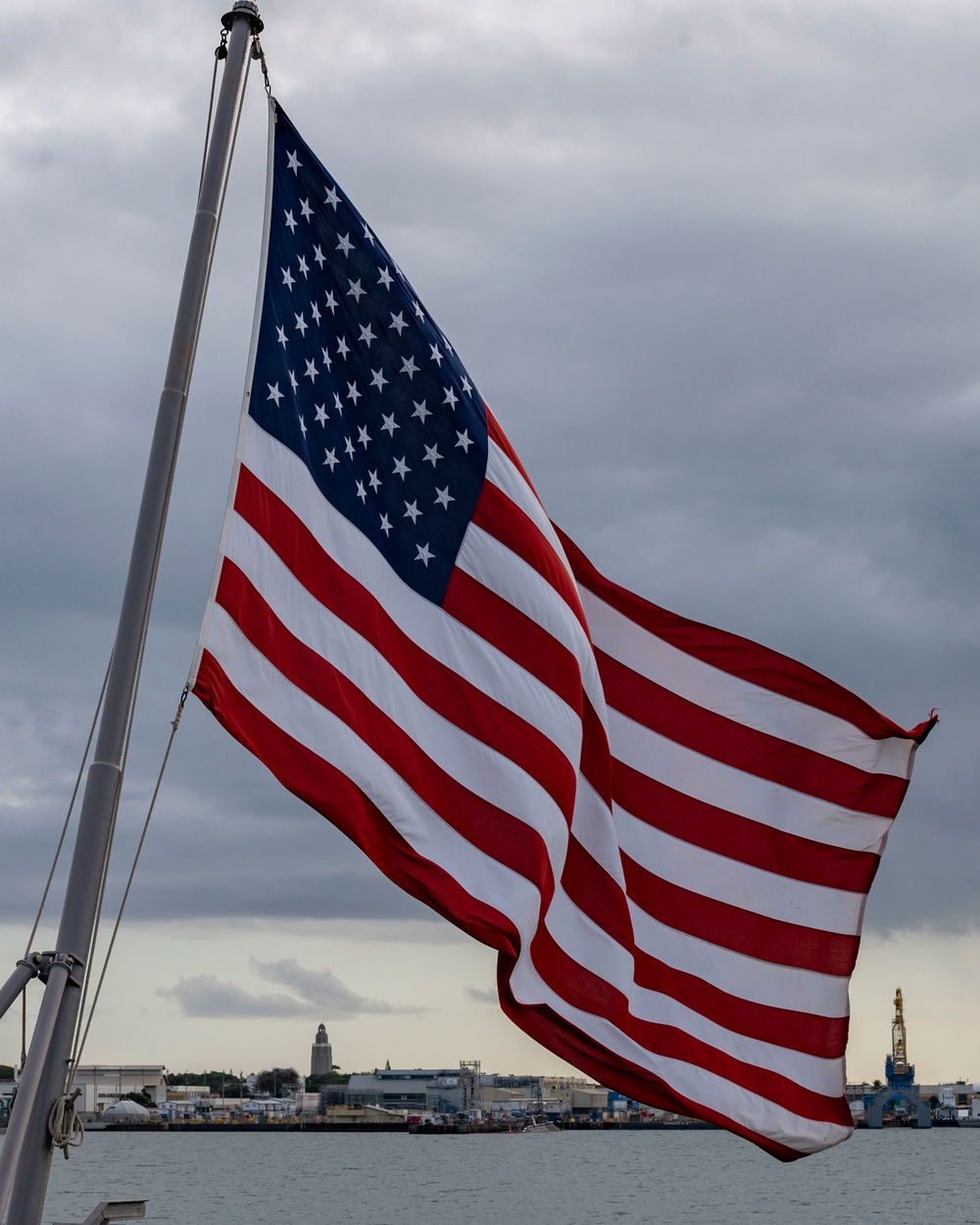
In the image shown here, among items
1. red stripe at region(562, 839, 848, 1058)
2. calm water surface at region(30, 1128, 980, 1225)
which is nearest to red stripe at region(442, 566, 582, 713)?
red stripe at region(562, 839, 848, 1058)

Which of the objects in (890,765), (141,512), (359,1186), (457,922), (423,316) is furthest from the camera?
(359,1186)

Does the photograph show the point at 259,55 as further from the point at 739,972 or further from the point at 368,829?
the point at 739,972

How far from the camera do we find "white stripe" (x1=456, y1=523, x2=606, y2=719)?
1138cm

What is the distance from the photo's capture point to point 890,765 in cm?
1302

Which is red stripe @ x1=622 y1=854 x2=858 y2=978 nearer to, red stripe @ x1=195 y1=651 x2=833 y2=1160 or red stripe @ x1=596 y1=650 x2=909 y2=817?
red stripe @ x1=596 y1=650 x2=909 y2=817

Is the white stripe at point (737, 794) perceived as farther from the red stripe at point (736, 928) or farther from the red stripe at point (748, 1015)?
the red stripe at point (748, 1015)

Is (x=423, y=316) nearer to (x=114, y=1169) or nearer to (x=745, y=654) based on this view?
(x=745, y=654)

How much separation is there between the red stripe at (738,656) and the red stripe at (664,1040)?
2819 mm

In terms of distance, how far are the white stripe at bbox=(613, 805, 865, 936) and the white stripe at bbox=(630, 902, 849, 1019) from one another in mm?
375

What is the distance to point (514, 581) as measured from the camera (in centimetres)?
1144

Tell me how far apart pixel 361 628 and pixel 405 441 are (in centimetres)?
145

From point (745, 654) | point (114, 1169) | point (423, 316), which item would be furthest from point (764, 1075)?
point (114, 1169)

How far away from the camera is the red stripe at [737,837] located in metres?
12.8

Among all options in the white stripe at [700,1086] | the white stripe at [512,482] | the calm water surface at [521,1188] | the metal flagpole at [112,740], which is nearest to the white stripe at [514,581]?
the white stripe at [512,482]
